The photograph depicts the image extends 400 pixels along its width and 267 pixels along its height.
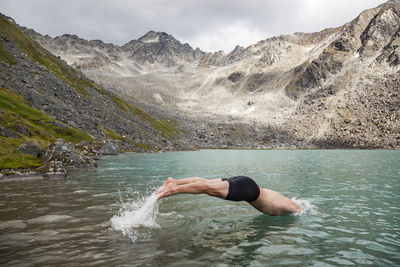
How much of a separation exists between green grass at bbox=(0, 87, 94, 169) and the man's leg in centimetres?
2330

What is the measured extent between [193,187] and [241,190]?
1894 mm

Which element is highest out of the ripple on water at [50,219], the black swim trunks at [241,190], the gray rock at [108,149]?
the gray rock at [108,149]

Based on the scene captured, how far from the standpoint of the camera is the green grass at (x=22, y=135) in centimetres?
2672

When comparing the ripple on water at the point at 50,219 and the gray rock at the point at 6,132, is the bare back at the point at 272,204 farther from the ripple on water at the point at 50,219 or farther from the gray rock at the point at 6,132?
the gray rock at the point at 6,132

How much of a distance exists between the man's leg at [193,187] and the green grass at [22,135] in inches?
917

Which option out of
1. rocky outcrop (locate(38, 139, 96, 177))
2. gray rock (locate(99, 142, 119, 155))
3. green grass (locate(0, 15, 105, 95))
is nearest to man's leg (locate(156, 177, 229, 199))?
rocky outcrop (locate(38, 139, 96, 177))

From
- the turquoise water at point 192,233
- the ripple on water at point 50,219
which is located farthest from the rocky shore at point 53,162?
the ripple on water at point 50,219

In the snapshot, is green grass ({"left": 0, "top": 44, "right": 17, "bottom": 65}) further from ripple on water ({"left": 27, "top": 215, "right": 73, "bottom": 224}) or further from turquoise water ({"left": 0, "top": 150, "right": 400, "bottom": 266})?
ripple on water ({"left": 27, "top": 215, "right": 73, "bottom": 224})

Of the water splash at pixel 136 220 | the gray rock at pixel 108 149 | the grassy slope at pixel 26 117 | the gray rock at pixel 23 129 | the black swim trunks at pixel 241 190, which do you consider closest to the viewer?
the water splash at pixel 136 220

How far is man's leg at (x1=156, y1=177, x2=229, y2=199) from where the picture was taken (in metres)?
9.31

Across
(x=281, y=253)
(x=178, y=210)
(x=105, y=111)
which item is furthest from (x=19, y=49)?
(x=281, y=253)

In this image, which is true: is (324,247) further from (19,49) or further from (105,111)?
(19,49)

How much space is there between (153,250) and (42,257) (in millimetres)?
3013

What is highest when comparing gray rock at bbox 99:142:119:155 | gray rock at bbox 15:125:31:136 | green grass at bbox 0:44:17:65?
green grass at bbox 0:44:17:65
